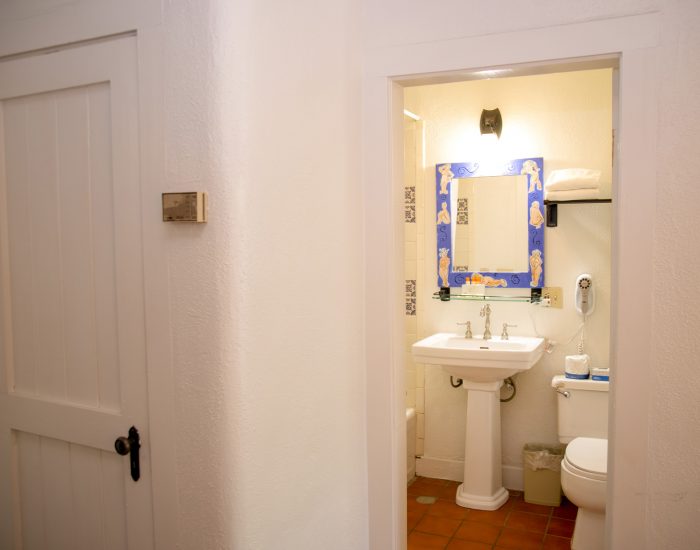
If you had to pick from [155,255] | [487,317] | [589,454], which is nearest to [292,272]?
[155,255]

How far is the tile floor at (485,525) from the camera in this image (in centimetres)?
304

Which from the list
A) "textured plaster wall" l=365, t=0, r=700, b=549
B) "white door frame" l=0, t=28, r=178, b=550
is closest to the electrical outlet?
"textured plaster wall" l=365, t=0, r=700, b=549

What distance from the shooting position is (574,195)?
325 centimetres

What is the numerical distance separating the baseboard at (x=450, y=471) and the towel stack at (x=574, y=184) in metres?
1.59

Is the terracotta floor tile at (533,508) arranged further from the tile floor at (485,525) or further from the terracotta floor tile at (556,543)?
the terracotta floor tile at (556,543)

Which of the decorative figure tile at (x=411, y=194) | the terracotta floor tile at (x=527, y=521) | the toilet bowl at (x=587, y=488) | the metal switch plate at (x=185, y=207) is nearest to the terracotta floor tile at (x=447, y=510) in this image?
the terracotta floor tile at (x=527, y=521)

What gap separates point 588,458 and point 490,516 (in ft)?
2.36

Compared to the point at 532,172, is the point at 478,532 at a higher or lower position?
lower

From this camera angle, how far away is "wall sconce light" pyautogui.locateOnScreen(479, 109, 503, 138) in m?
3.51

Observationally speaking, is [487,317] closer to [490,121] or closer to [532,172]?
[532,172]

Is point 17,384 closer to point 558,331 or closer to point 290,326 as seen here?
point 290,326

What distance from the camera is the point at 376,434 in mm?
2189

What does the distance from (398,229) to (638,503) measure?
113 cm

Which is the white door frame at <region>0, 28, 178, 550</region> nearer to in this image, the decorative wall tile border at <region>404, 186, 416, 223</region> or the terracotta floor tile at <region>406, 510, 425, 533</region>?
the terracotta floor tile at <region>406, 510, 425, 533</region>
